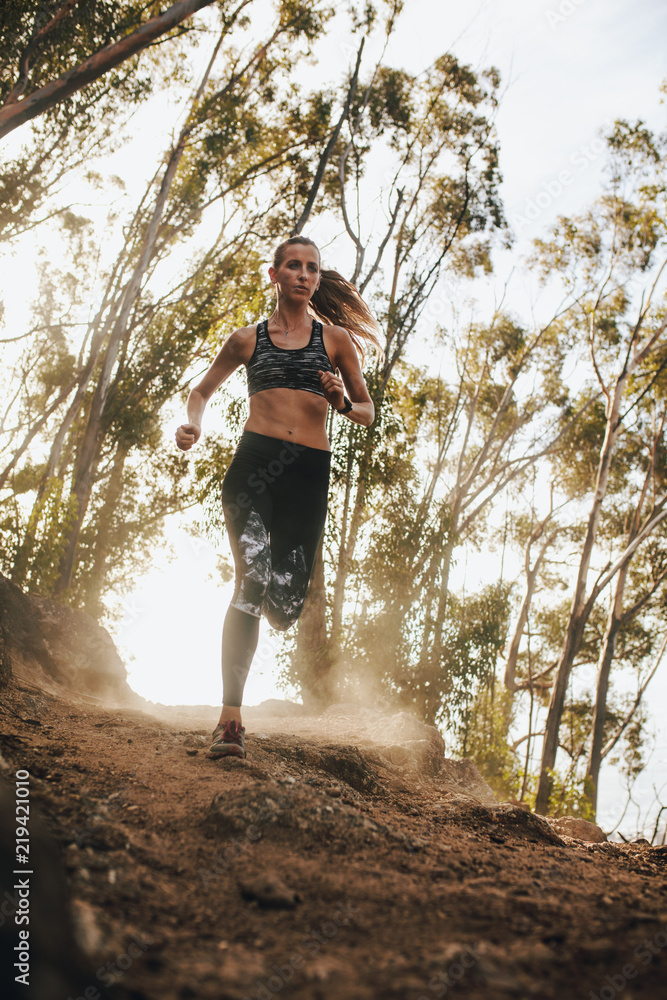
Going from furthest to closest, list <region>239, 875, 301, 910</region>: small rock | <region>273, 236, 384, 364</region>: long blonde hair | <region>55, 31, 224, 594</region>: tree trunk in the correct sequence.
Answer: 1. <region>55, 31, 224, 594</region>: tree trunk
2. <region>273, 236, 384, 364</region>: long blonde hair
3. <region>239, 875, 301, 910</region>: small rock

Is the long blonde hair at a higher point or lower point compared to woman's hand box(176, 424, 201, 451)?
Result: higher

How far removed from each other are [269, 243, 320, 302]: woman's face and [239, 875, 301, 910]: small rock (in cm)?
246

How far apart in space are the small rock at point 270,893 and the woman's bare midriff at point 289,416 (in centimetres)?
182

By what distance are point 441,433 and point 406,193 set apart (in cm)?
613

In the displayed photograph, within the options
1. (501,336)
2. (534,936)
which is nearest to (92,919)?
(534,936)

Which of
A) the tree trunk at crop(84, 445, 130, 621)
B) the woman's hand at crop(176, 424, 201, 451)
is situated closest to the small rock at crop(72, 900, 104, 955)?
the woman's hand at crop(176, 424, 201, 451)

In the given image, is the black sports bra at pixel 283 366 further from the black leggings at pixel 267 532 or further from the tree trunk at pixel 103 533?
the tree trunk at pixel 103 533

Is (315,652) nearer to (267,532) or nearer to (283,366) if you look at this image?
(267,532)

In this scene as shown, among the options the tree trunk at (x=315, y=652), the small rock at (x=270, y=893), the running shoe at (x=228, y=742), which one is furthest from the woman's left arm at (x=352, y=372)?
the tree trunk at (x=315, y=652)

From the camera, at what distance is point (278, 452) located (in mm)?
2762

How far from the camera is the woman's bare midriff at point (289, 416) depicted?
2799 millimetres

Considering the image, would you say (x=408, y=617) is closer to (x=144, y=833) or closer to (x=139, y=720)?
(x=139, y=720)

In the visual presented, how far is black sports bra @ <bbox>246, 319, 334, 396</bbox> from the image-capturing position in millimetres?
2865

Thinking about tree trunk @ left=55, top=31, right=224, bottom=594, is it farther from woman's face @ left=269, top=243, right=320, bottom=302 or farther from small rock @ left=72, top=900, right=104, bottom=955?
small rock @ left=72, top=900, right=104, bottom=955
